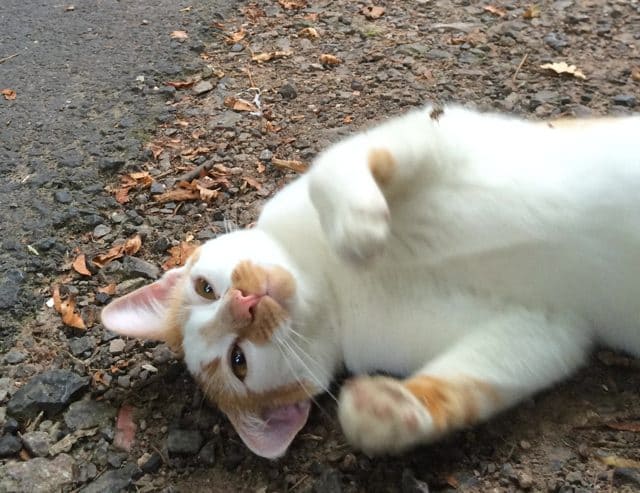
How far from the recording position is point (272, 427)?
1.91m

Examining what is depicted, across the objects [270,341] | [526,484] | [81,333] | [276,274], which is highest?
[276,274]

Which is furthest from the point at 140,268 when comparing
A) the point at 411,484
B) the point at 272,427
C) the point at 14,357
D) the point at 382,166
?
the point at 411,484

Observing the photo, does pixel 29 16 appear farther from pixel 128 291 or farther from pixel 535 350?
pixel 535 350

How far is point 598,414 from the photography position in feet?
6.00

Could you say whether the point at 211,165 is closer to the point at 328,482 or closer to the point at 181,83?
the point at 181,83

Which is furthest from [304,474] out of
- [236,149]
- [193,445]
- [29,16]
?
[29,16]

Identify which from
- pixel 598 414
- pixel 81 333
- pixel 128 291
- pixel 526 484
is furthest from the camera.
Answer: pixel 128 291

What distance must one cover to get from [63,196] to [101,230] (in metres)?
0.25

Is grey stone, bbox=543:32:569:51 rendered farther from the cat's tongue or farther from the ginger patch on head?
the cat's tongue

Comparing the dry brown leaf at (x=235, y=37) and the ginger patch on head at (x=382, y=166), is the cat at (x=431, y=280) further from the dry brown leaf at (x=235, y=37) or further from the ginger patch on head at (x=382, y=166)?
the dry brown leaf at (x=235, y=37)

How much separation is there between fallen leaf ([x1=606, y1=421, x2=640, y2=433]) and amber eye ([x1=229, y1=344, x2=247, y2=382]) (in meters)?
0.98

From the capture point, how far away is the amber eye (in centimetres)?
192

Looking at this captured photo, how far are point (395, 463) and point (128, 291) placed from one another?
1153mm

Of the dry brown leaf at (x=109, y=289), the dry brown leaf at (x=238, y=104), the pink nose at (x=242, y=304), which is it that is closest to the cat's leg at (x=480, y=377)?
the pink nose at (x=242, y=304)
